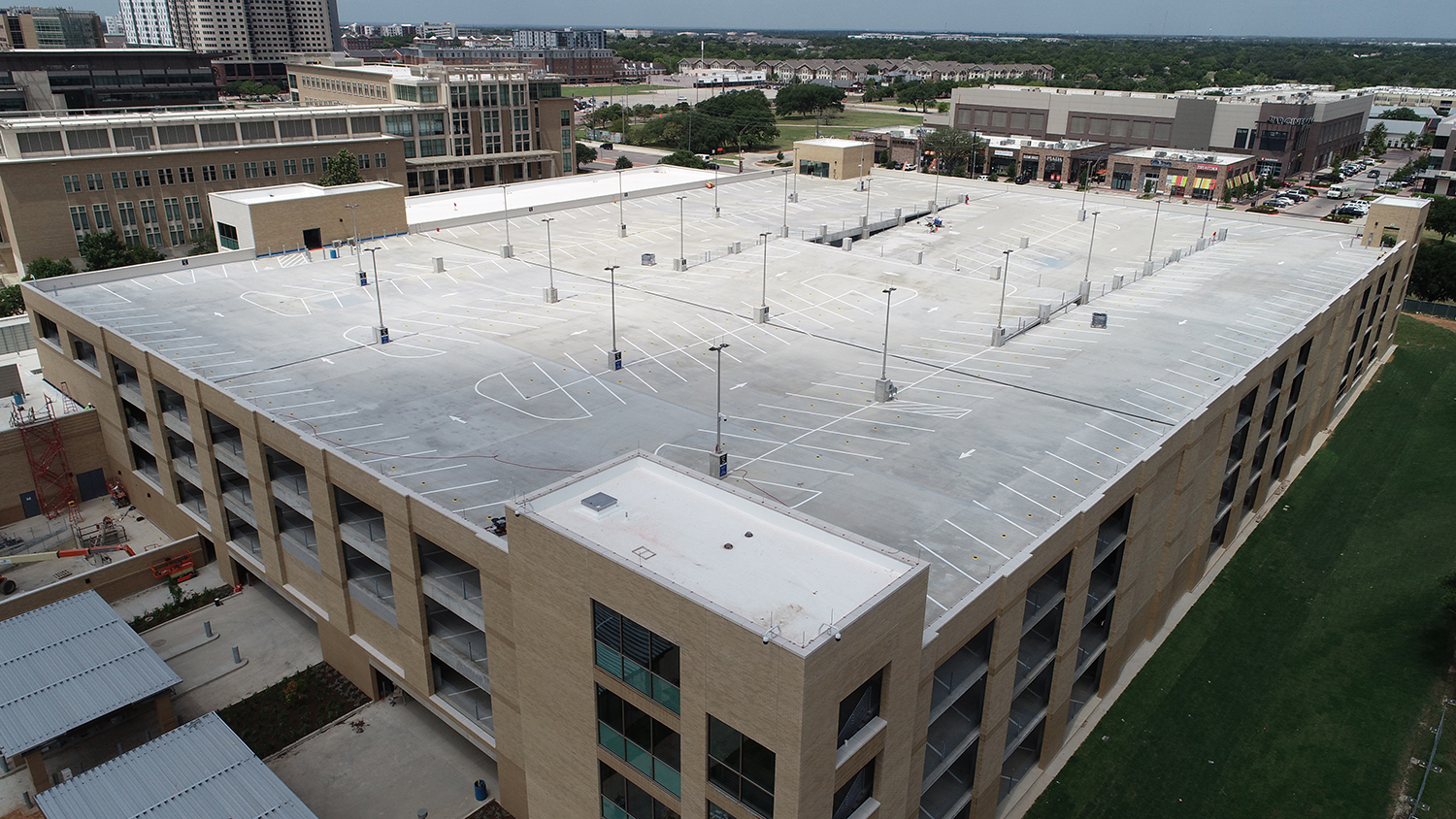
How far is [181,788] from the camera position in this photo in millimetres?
32062

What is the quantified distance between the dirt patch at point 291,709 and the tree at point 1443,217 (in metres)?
129

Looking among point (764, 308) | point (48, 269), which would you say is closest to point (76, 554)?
point (764, 308)

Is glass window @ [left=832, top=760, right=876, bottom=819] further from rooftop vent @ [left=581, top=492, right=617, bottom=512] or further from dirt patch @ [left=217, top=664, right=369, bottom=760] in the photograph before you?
dirt patch @ [left=217, top=664, right=369, bottom=760]

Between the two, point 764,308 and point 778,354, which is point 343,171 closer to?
point 764,308

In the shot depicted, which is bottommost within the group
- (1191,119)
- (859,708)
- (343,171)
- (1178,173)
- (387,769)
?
(387,769)

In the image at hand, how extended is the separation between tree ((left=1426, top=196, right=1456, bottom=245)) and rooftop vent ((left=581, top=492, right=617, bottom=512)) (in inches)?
4976

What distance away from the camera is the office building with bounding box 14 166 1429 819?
23.4 metres

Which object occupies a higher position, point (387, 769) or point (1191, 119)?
point (1191, 119)

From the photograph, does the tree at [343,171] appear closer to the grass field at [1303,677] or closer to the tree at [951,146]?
the tree at [951,146]

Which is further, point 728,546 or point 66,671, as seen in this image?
point 66,671

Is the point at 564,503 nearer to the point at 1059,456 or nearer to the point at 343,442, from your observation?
the point at 343,442

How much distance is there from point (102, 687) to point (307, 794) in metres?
9.28

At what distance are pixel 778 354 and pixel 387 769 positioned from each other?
27471 mm

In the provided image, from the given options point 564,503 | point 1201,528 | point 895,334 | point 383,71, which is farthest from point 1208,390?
point 383,71
